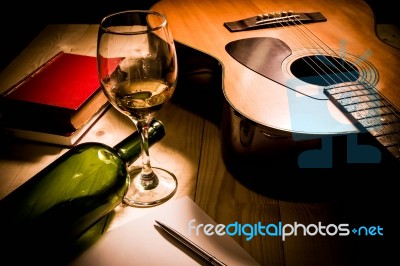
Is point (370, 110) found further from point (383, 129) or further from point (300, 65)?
point (300, 65)

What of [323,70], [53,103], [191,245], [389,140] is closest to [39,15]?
[53,103]

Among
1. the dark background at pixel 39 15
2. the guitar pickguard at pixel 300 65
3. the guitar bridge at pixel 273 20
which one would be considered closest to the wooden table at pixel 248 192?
the guitar pickguard at pixel 300 65

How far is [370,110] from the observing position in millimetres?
711

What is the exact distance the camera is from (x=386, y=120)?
684 millimetres

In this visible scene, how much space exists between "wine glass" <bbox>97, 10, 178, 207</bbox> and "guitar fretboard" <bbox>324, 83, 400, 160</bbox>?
325mm

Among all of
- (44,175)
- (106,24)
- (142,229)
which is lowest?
(142,229)

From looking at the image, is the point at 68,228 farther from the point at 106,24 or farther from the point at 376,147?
the point at 376,147

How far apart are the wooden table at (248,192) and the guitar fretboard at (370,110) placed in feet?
0.20

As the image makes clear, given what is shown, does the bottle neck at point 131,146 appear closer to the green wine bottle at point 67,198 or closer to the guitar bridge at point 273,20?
the green wine bottle at point 67,198

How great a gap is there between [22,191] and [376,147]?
591mm

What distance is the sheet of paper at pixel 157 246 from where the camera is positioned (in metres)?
0.64

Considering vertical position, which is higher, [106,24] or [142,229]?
[106,24]

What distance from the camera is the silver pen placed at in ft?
2.03

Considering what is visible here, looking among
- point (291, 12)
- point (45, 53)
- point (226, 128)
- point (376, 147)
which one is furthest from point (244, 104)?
point (45, 53)
